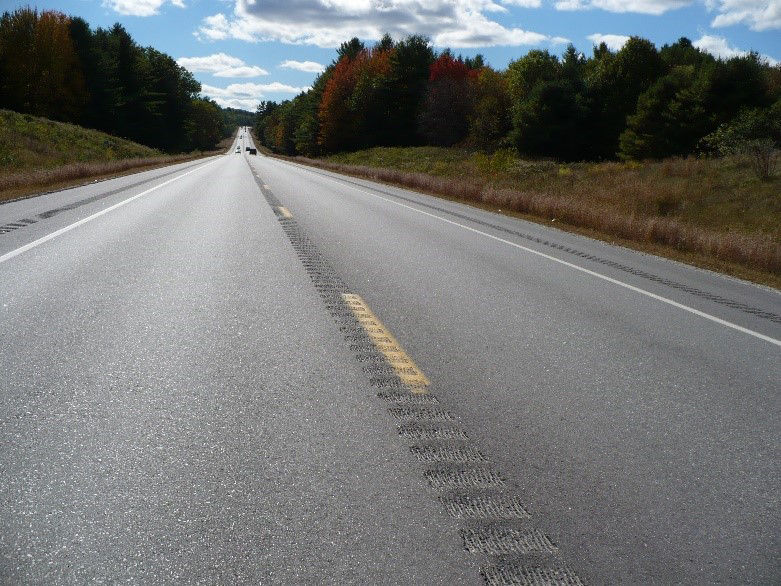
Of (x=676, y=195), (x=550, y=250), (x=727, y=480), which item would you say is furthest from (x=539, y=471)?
(x=676, y=195)

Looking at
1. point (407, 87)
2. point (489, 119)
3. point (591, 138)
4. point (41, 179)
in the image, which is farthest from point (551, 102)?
point (41, 179)

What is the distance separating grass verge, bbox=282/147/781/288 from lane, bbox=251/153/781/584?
358cm

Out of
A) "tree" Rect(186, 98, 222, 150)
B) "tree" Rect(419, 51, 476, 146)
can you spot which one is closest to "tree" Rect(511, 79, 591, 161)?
"tree" Rect(419, 51, 476, 146)

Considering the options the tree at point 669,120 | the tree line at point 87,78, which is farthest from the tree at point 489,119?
the tree line at point 87,78

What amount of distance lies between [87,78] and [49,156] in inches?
1877

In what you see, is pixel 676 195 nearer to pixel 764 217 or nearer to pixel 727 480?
pixel 764 217

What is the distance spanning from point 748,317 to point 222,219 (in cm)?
983

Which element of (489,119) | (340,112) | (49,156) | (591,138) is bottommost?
(49,156)

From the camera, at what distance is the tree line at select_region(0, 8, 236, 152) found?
71.1 metres

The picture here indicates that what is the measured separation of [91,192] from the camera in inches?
761

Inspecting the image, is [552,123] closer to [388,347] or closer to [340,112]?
[340,112]

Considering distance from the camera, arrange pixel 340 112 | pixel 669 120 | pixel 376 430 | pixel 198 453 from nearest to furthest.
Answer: pixel 198 453
pixel 376 430
pixel 669 120
pixel 340 112

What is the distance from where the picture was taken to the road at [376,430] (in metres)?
2.52

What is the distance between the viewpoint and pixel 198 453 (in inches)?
128
